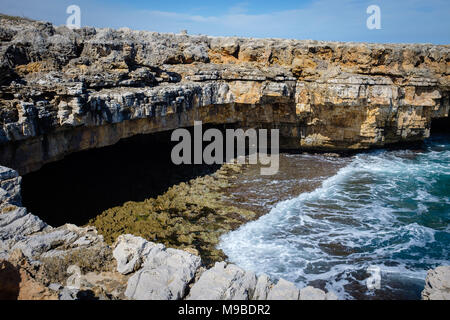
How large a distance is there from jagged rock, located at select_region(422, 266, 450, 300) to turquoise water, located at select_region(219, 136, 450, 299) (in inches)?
122

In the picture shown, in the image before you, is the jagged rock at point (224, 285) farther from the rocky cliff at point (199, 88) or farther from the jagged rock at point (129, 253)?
the rocky cliff at point (199, 88)

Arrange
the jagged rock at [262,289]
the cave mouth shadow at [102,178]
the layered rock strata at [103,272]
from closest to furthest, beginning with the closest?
the layered rock strata at [103,272] < the jagged rock at [262,289] < the cave mouth shadow at [102,178]

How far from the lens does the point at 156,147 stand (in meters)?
24.3

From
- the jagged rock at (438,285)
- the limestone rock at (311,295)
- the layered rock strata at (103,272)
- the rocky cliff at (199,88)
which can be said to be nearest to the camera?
the layered rock strata at (103,272)

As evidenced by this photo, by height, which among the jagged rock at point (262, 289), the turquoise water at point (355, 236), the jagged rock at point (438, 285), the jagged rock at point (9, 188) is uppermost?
the jagged rock at point (9, 188)

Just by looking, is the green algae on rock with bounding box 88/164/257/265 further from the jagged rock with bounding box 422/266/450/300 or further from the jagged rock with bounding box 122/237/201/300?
the jagged rock with bounding box 422/266/450/300

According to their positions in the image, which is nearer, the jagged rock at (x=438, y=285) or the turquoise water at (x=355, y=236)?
the jagged rock at (x=438, y=285)

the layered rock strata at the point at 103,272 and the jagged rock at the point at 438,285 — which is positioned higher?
the layered rock strata at the point at 103,272

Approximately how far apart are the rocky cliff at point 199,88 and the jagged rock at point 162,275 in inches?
338

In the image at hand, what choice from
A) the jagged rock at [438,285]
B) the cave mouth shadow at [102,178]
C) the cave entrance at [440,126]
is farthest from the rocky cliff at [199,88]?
the jagged rock at [438,285]

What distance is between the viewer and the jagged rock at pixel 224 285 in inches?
244

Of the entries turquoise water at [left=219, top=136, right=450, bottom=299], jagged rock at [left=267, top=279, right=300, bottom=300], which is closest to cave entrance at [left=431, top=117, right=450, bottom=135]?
turquoise water at [left=219, top=136, right=450, bottom=299]
